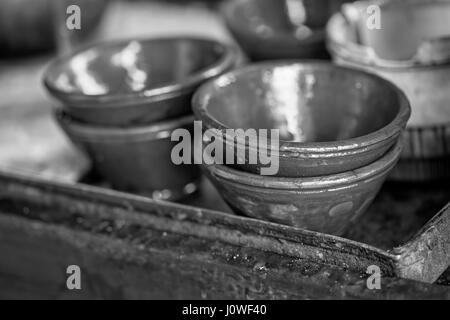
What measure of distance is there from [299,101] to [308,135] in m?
0.10

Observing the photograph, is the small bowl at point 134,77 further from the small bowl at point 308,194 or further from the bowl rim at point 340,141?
the small bowl at point 308,194

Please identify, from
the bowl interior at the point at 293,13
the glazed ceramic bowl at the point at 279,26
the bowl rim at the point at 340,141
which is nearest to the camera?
the bowl rim at the point at 340,141

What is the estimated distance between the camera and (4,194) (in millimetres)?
2205

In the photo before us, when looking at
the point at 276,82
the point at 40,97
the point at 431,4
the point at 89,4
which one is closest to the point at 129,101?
the point at 276,82

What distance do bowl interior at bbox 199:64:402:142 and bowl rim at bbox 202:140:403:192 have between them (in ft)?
0.75

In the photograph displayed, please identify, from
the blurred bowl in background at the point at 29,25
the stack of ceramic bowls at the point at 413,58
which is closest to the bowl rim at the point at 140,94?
the stack of ceramic bowls at the point at 413,58

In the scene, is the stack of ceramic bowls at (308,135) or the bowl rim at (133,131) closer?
the stack of ceramic bowls at (308,135)

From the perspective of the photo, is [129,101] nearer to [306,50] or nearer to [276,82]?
[276,82]

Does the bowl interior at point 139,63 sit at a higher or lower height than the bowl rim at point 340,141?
higher

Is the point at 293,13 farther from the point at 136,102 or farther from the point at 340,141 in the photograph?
the point at 340,141

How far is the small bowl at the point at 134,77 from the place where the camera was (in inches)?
79.4

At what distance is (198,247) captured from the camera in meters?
1.82

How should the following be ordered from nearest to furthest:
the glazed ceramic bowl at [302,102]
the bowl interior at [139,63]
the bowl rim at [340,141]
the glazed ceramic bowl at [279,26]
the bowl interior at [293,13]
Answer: the bowl rim at [340,141], the glazed ceramic bowl at [302,102], the bowl interior at [139,63], the glazed ceramic bowl at [279,26], the bowl interior at [293,13]

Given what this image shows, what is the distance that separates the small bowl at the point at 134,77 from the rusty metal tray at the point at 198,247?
241mm
